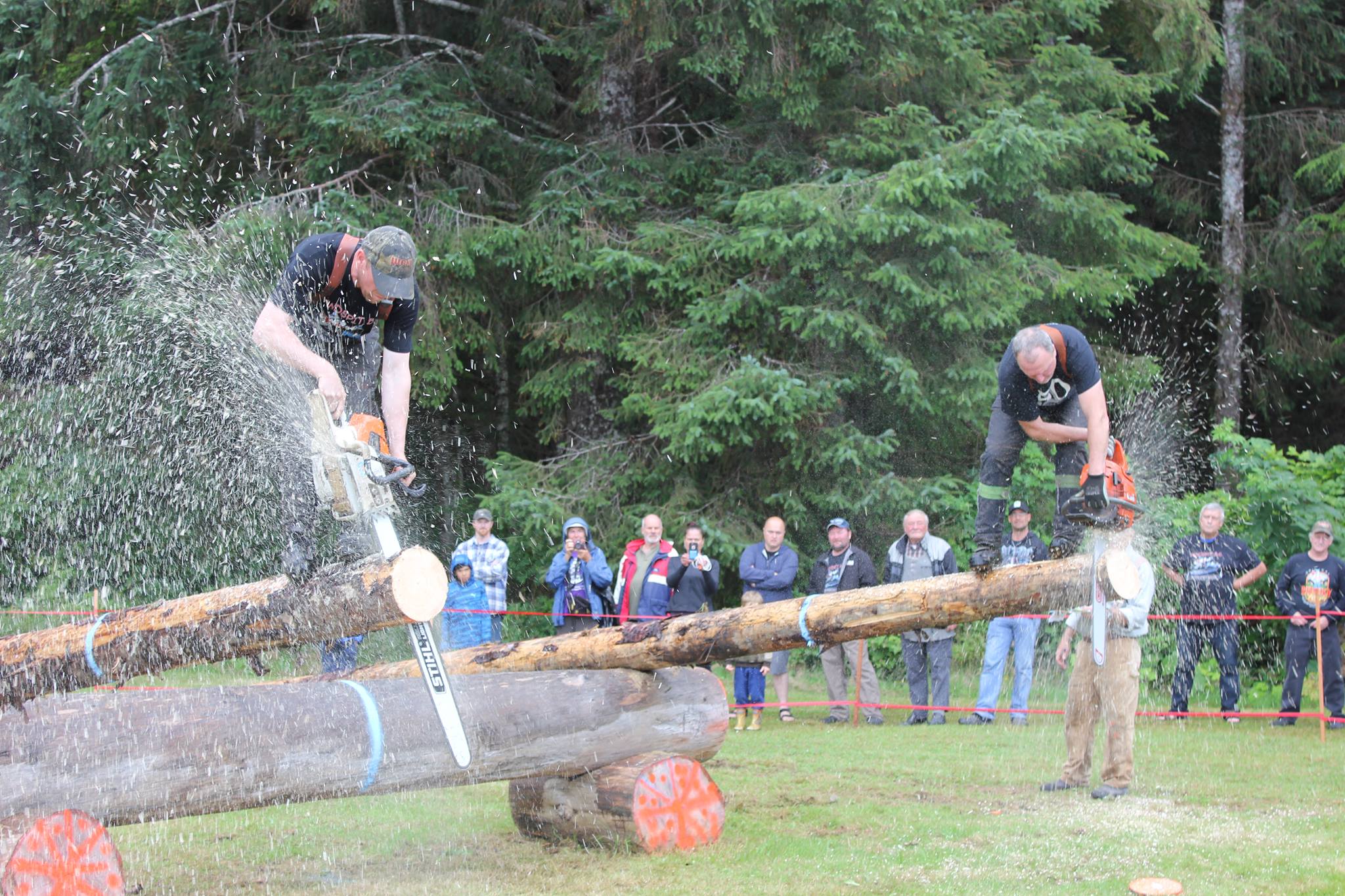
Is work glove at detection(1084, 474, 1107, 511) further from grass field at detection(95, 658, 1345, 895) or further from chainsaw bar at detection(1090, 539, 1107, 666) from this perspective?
grass field at detection(95, 658, 1345, 895)

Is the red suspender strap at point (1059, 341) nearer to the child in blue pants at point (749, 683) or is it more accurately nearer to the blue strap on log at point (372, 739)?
the blue strap on log at point (372, 739)

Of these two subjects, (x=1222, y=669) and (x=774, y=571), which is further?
(x=774, y=571)

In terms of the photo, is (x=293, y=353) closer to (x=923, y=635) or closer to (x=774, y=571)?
(x=774, y=571)

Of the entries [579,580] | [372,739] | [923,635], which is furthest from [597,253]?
[372,739]

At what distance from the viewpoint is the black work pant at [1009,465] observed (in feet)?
20.5

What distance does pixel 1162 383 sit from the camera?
51.7 feet

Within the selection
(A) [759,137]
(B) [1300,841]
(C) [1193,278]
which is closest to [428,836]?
(B) [1300,841]

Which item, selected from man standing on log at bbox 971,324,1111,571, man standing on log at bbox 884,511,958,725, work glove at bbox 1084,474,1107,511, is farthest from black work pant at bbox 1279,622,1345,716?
work glove at bbox 1084,474,1107,511

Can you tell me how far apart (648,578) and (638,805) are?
4.70 meters

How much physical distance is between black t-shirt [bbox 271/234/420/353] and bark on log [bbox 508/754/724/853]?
2330mm

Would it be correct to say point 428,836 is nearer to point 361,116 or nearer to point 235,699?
point 235,699

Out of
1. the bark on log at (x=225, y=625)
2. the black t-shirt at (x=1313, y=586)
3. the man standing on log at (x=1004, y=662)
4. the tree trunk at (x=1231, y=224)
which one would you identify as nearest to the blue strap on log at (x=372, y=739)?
the bark on log at (x=225, y=625)

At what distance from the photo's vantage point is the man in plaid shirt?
10914mm

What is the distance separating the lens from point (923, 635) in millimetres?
10594
